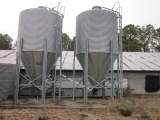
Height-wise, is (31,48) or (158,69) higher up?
(31,48)

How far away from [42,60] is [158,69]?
36.7 ft

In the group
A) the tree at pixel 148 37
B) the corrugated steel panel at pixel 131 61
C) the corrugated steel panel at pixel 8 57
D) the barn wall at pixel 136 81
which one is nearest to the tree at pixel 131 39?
the tree at pixel 148 37

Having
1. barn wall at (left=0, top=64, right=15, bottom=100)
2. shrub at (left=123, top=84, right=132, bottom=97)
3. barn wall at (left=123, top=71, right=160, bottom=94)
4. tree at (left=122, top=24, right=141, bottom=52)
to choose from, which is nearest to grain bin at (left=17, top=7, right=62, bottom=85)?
barn wall at (left=0, top=64, right=15, bottom=100)

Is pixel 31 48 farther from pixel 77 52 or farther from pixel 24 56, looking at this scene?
pixel 77 52

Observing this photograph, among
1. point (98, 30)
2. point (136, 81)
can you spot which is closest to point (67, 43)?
point (136, 81)

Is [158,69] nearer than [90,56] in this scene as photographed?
No

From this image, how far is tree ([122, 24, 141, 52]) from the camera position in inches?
1772

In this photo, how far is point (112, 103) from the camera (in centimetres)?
1104

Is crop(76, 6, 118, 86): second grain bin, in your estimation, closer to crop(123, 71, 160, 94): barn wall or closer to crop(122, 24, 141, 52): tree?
crop(123, 71, 160, 94): barn wall

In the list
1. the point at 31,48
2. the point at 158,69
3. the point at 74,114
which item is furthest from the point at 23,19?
the point at 158,69

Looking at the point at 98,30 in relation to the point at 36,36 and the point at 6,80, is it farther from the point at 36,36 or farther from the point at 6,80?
the point at 6,80

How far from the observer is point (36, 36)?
45.4ft

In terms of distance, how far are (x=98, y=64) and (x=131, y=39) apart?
118 feet

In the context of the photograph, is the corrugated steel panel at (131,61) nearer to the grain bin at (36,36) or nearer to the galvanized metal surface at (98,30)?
A: the grain bin at (36,36)
